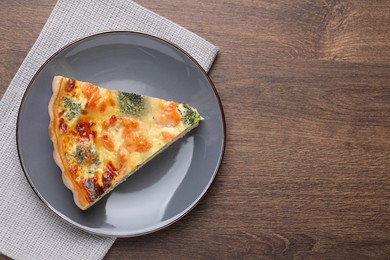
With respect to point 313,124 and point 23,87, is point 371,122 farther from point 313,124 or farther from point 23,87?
point 23,87

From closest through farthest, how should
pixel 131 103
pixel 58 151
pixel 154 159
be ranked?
1. pixel 58 151
2. pixel 131 103
3. pixel 154 159

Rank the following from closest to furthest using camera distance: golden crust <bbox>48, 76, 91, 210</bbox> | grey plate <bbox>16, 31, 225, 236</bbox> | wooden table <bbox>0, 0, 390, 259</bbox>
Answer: golden crust <bbox>48, 76, 91, 210</bbox>, grey plate <bbox>16, 31, 225, 236</bbox>, wooden table <bbox>0, 0, 390, 259</bbox>

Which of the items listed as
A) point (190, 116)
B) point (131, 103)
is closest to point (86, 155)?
point (131, 103)

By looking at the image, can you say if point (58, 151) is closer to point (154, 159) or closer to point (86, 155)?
point (86, 155)

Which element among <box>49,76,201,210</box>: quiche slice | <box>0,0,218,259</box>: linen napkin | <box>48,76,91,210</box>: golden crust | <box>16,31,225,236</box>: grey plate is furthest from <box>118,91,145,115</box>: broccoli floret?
<box>0,0,218,259</box>: linen napkin

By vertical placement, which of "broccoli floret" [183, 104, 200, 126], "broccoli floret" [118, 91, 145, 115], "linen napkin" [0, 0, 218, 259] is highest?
"broccoli floret" [183, 104, 200, 126]

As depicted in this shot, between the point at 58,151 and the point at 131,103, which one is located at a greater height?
the point at 131,103

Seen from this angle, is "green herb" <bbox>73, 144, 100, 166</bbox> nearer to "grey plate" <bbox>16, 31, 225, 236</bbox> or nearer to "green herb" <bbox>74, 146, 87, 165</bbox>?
"green herb" <bbox>74, 146, 87, 165</bbox>

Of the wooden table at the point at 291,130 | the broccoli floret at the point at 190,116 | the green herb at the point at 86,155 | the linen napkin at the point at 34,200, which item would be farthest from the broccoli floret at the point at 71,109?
the broccoli floret at the point at 190,116
